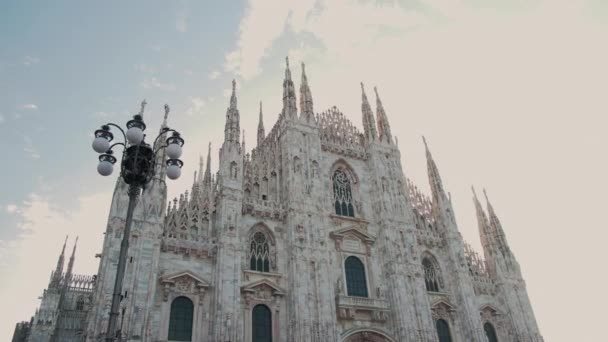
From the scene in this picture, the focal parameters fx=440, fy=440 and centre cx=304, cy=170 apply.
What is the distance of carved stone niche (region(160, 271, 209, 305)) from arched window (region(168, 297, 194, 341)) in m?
0.44

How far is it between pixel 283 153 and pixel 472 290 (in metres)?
15.1

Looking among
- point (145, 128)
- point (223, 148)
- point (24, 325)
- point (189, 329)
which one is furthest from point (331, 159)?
point (24, 325)

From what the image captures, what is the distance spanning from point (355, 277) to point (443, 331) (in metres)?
6.65

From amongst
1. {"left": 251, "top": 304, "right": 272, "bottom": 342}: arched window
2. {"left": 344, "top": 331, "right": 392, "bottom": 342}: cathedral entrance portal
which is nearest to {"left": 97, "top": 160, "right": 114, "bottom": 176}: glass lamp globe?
{"left": 251, "top": 304, "right": 272, "bottom": 342}: arched window

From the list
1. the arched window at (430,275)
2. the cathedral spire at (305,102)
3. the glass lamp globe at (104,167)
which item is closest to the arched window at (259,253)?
the cathedral spire at (305,102)

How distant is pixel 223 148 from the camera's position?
25.4m

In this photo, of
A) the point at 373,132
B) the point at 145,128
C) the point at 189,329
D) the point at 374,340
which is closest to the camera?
the point at 145,128

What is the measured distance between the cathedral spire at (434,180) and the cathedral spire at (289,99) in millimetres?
11826

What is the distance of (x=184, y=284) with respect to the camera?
20.7m

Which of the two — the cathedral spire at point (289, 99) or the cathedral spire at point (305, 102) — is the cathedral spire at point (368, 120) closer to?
the cathedral spire at point (305, 102)

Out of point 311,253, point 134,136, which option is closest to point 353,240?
point 311,253

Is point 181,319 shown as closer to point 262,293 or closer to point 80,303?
point 262,293

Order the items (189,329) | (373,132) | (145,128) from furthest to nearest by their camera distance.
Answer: (373,132) → (189,329) → (145,128)

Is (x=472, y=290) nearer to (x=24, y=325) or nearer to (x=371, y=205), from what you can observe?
(x=371, y=205)
